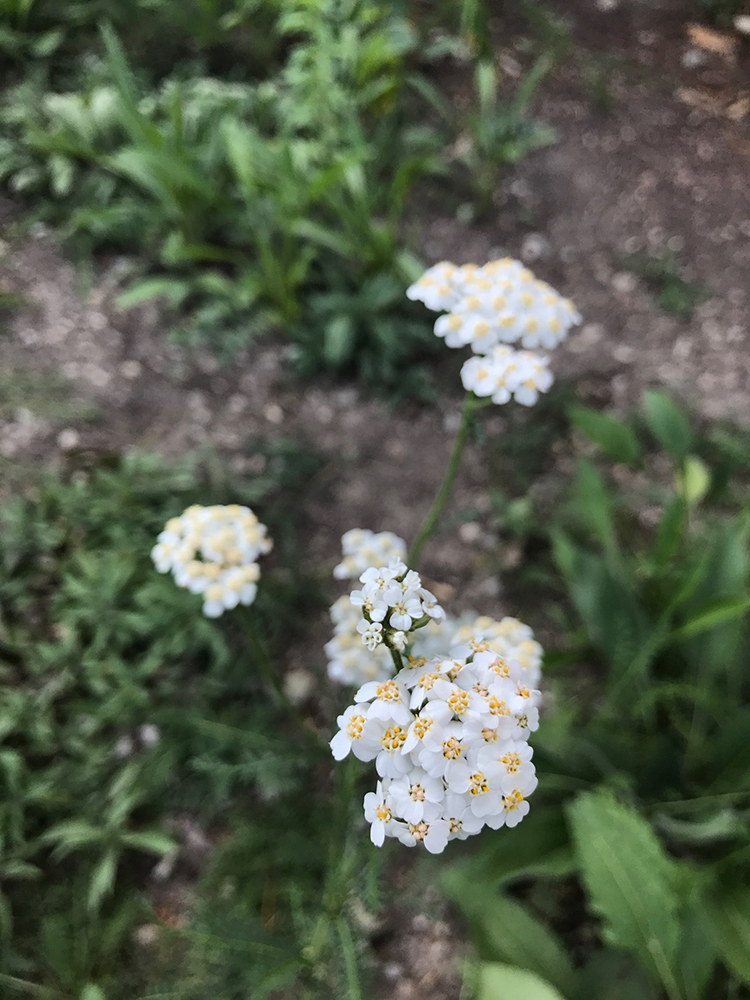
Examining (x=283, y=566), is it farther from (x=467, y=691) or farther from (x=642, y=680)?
(x=467, y=691)

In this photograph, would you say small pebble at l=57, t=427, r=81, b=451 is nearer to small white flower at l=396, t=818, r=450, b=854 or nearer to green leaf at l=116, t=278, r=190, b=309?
green leaf at l=116, t=278, r=190, b=309

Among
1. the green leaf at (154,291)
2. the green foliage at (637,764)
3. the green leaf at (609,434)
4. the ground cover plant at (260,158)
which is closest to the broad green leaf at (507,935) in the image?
the green foliage at (637,764)

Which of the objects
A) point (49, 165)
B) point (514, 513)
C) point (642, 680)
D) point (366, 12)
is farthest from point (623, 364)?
point (49, 165)

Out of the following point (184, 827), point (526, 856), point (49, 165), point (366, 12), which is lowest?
point (184, 827)

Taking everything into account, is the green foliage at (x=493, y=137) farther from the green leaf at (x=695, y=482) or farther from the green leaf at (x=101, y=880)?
the green leaf at (x=101, y=880)

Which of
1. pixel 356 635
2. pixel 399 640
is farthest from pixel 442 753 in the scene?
pixel 356 635

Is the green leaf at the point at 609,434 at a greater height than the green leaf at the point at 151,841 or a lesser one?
greater

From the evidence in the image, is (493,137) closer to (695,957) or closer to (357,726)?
(357,726)
